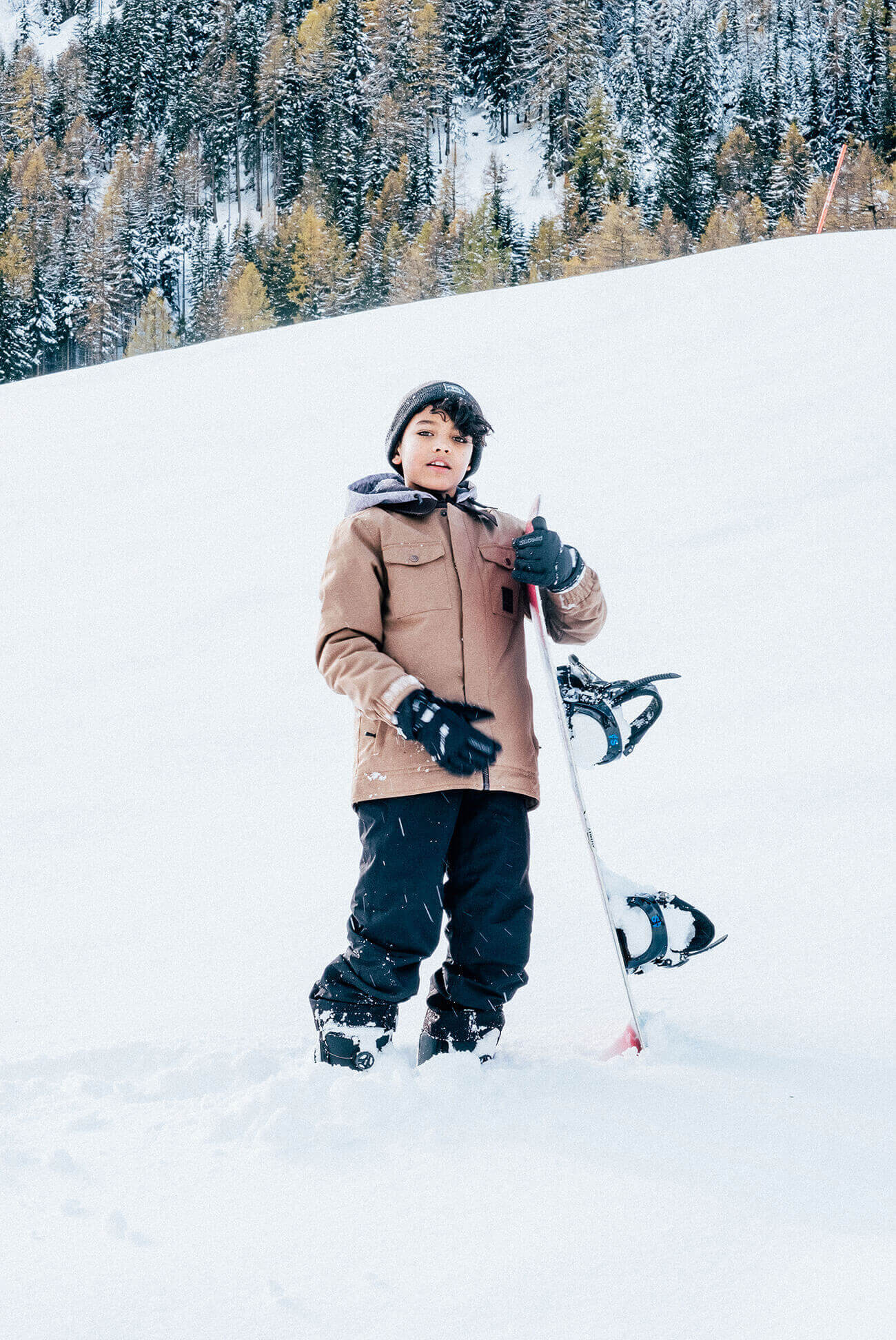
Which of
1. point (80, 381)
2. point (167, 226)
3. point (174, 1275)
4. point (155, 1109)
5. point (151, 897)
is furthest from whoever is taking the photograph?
point (167, 226)

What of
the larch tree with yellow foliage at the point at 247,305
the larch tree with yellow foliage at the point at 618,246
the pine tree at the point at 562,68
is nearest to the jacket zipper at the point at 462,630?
the larch tree with yellow foliage at the point at 618,246

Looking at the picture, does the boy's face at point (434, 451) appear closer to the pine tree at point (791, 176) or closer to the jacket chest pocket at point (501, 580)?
the jacket chest pocket at point (501, 580)

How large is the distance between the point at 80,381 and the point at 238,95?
68.0 m

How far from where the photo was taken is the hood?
75.5 inches

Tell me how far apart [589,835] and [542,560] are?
542 millimetres

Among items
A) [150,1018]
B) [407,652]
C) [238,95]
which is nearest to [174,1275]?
[150,1018]

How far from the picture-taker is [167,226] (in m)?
59.4

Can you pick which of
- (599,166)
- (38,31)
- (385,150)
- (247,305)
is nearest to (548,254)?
(599,166)

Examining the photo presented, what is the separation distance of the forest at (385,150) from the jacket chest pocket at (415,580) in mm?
40638

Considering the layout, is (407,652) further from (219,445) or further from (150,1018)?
(219,445)

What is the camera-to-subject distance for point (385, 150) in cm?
6103

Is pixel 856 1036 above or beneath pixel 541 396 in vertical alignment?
beneath

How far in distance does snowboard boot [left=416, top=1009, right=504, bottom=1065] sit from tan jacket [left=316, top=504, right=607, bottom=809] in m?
0.42

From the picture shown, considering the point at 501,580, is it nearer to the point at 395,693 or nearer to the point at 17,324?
the point at 395,693
